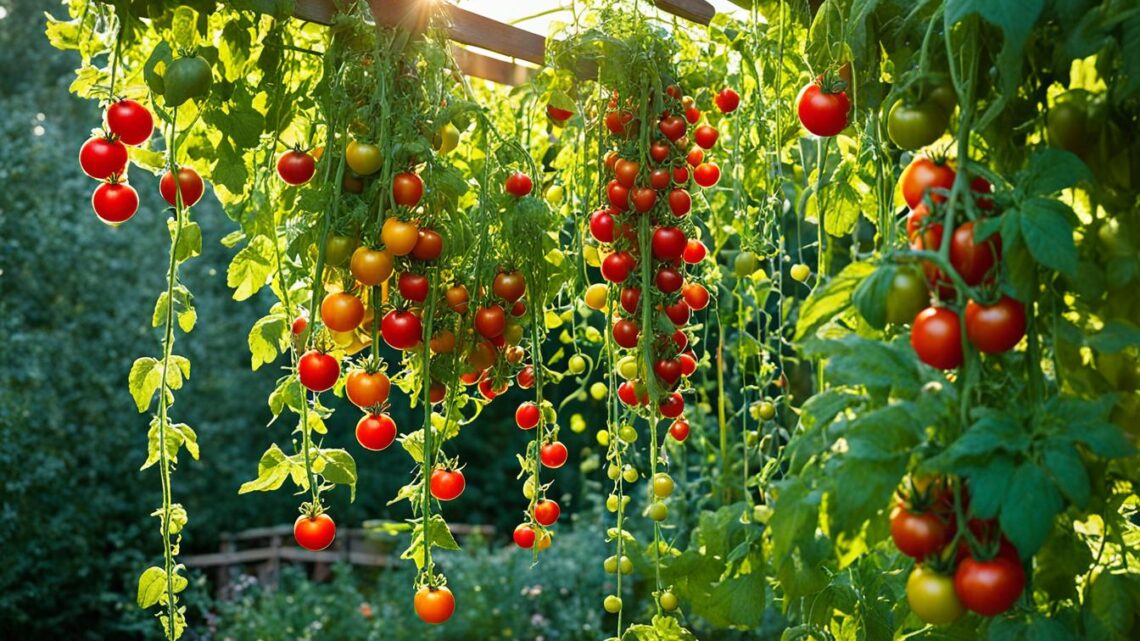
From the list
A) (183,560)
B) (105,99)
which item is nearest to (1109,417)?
(105,99)

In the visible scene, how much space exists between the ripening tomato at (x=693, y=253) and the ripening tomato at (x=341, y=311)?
60 cm

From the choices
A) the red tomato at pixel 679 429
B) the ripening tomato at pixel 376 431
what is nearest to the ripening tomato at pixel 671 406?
the red tomato at pixel 679 429

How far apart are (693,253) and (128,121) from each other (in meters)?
0.86

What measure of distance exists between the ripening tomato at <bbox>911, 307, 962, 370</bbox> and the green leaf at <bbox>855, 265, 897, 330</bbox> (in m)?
0.03

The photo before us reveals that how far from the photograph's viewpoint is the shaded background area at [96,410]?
5391 mm

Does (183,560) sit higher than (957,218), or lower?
lower

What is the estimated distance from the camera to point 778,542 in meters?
0.86

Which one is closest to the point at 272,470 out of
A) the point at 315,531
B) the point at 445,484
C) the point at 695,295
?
the point at 315,531

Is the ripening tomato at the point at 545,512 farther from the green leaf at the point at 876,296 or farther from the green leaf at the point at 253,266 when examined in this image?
the green leaf at the point at 876,296

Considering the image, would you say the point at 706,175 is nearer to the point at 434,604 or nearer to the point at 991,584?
the point at 434,604

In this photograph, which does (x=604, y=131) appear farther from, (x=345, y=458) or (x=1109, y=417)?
(x=1109, y=417)

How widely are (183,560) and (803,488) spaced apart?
6.30m

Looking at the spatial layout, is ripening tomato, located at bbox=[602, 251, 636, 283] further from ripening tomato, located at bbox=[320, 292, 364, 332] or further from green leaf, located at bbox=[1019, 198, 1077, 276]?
green leaf, located at bbox=[1019, 198, 1077, 276]

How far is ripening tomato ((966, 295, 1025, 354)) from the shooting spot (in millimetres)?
845
